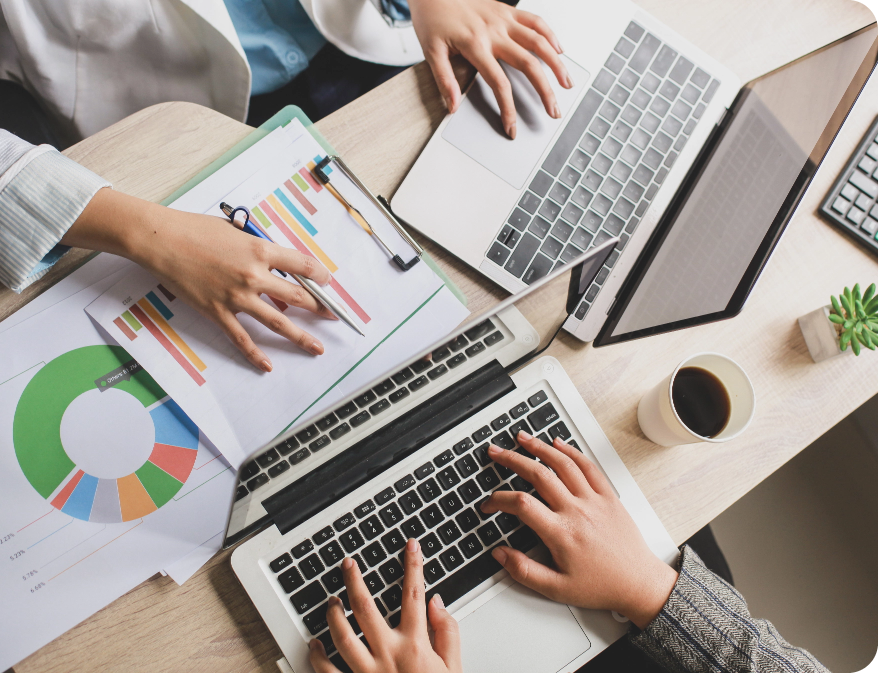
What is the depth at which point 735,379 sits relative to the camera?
527 mm

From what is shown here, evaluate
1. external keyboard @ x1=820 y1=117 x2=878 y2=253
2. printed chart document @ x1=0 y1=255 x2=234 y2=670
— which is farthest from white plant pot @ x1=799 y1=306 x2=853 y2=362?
printed chart document @ x1=0 y1=255 x2=234 y2=670

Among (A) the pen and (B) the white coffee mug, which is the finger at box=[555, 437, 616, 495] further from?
(A) the pen

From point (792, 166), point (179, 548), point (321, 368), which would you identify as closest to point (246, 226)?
point (321, 368)

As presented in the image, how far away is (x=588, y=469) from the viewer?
0.54 meters

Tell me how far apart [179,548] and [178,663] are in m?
0.12

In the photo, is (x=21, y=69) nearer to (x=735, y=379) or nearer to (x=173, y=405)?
(x=173, y=405)

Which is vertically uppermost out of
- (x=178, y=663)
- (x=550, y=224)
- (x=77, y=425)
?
(x=550, y=224)

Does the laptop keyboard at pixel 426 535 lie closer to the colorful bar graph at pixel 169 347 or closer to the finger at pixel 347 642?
the finger at pixel 347 642

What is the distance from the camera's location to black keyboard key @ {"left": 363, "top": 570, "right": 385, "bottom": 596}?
480 millimetres

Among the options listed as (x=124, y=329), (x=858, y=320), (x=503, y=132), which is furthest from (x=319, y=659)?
(x=858, y=320)

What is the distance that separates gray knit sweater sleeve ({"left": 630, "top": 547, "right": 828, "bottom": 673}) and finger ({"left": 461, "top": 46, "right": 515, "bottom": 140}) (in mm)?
→ 536

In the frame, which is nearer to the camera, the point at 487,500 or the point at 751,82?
the point at 487,500

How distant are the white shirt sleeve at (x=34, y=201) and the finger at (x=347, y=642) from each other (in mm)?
461

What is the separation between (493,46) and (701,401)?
48 centimetres
